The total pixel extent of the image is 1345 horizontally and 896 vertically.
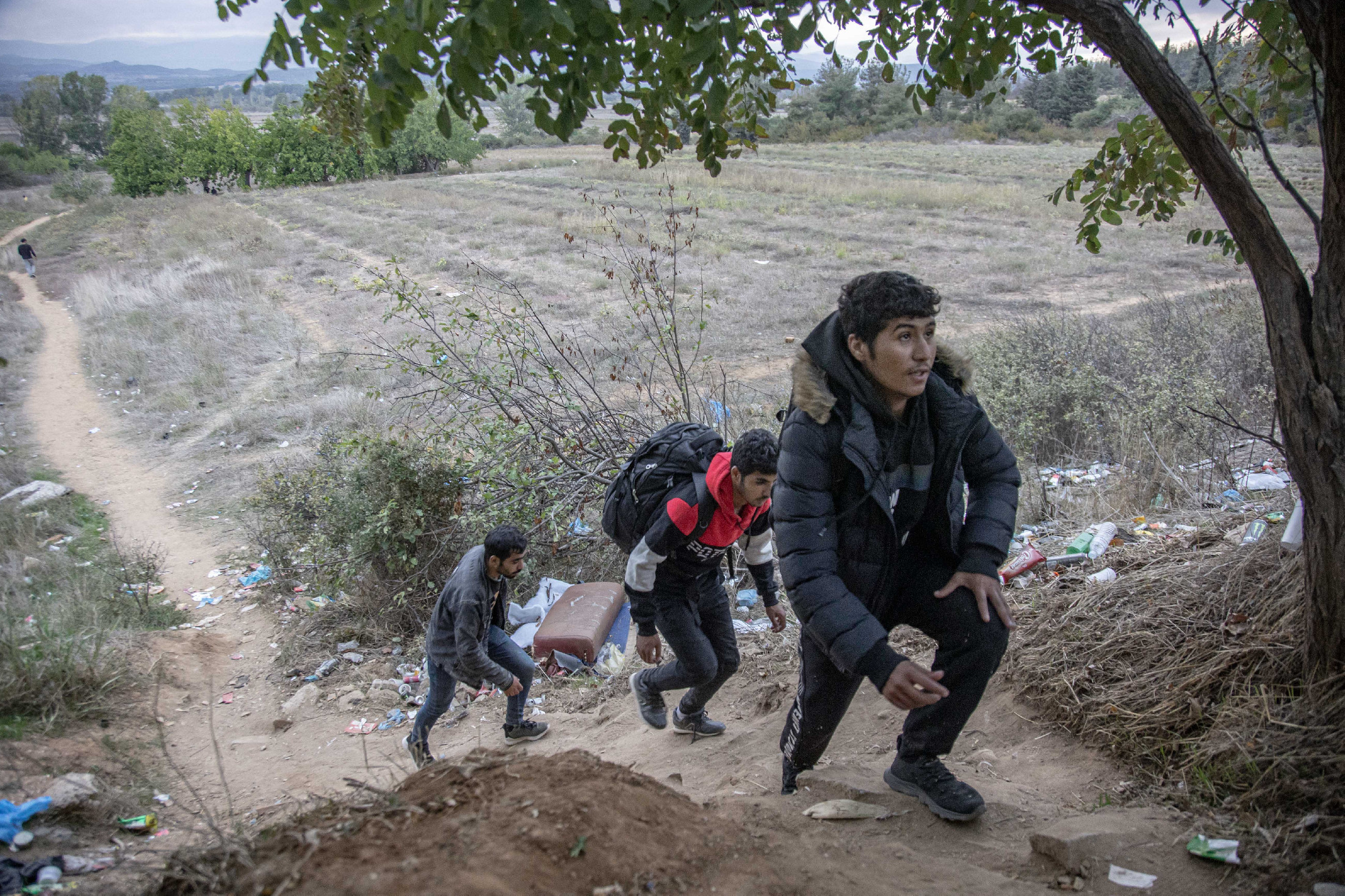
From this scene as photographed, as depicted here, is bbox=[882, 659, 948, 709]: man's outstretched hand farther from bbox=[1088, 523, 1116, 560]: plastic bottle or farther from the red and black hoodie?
bbox=[1088, 523, 1116, 560]: plastic bottle

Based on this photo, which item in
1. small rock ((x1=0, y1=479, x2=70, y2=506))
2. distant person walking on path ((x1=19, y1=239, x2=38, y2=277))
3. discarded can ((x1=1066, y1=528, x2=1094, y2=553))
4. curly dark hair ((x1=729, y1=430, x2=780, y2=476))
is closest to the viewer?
curly dark hair ((x1=729, y1=430, x2=780, y2=476))

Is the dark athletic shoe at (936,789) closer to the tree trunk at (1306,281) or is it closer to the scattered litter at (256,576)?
the tree trunk at (1306,281)

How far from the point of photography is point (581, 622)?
542 centimetres

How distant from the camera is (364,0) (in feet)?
7.59

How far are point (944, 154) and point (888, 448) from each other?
45.2 meters

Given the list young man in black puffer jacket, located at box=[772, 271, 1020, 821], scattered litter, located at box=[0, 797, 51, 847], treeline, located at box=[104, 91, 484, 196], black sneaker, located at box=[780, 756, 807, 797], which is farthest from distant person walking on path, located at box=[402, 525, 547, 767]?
treeline, located at box=[104, 91, 484, 196]

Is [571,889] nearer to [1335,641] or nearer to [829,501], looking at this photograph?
[829,501]

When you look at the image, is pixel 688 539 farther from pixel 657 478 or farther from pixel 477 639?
pixel 477 639

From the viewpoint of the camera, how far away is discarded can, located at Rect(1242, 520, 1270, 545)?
3342 mm

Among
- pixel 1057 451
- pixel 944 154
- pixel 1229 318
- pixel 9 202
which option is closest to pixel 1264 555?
pixel 1057 451

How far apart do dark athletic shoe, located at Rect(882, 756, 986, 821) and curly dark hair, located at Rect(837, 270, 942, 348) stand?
1354mm

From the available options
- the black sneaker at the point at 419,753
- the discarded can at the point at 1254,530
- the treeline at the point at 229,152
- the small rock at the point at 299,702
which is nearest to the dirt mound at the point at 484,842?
the black sneaker at the point at 419,753

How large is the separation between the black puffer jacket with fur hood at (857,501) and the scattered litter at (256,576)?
621cm

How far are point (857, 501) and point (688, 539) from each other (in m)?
0.99
